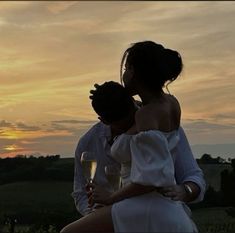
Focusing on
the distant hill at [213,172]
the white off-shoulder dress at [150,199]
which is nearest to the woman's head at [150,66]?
the white off-shoulder dress at [150,199]

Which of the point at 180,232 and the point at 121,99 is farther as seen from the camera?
the point at 121,99

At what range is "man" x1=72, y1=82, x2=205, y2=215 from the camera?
Answer: 3238 millimetres

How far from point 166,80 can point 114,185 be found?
58 centimetres

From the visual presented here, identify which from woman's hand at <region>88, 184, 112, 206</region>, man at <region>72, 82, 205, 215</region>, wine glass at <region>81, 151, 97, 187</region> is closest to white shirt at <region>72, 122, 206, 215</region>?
man at <region>72, 82, 205, 215</region>

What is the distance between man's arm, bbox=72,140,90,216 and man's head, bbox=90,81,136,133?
445 mm

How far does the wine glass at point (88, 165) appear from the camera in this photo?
3358mm

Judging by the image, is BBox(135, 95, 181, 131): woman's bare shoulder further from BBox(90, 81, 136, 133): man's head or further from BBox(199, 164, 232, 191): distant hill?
BBox(199, 164, 232, 191): distant hill

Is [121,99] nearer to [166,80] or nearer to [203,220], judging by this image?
[166,80]

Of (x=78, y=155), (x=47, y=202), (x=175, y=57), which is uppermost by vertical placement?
(x=175, y=57)

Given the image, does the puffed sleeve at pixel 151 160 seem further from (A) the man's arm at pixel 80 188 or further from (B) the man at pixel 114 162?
(A) the man's arm at pixel 80 188

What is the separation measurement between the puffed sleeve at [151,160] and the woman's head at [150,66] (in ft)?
0.90

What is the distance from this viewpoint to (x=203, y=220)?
12414 mm

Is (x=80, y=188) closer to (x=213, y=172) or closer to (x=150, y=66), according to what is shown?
(x=150, y=66)

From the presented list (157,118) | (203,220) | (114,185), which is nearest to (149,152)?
(157,118)
